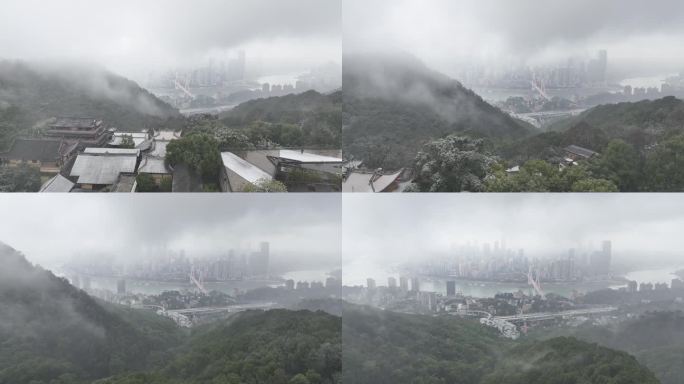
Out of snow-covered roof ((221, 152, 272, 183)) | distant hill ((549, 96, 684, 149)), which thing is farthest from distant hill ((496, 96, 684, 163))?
snow-covered roof ((221, 152, 272, 183))

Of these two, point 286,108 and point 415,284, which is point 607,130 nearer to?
point 415,284

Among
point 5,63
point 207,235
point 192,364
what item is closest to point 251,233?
point 207,235

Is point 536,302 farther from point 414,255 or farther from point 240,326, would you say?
point 240,326

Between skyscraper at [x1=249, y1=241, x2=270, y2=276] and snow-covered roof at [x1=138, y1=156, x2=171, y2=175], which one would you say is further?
skyscraper at [x1=249, y1=241, x2=270, y2=276]

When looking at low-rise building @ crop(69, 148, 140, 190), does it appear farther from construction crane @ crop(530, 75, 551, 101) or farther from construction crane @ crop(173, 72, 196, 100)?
construction crane @ crop(530, 75, 551, 101)

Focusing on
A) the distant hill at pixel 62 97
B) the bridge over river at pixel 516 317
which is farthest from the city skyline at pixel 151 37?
the bridge over river at pixel 516 317

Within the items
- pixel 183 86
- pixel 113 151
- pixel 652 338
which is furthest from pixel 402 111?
pixel 652 338
